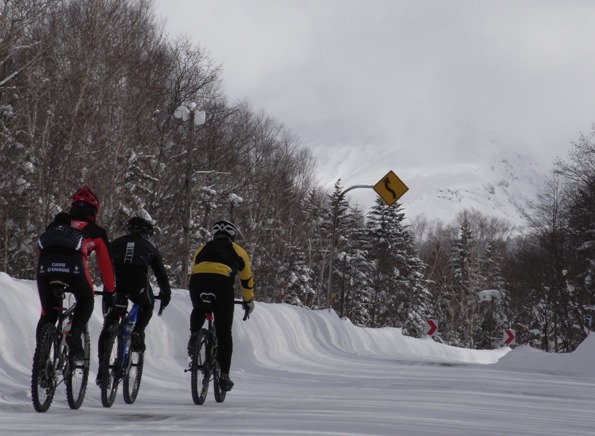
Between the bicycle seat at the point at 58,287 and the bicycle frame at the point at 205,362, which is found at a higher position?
the bicycle seat at the point at 58,287

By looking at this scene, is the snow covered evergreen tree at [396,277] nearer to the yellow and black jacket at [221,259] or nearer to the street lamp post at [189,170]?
the street lamp post at [189,170]

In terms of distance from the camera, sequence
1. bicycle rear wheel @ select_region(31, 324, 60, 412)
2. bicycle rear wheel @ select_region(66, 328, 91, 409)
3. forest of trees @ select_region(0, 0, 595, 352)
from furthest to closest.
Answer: forest of trees @ select_region(0, 0, 595, 352), bicycle rear wheel @ select_region(66, 328, 91, 409), bicycle rear wheel @ select_region(31, 324, 60, 412)

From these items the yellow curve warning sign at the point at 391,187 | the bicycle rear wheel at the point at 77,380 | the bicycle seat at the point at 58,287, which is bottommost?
the bicycle rear wheel at the point at 77,380

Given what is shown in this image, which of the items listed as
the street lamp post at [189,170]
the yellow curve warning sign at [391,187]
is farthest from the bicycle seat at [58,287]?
the street lamp post at [189,170]

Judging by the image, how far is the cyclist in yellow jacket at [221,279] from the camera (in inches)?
382

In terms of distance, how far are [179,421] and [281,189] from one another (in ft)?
157

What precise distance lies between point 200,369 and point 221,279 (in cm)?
90

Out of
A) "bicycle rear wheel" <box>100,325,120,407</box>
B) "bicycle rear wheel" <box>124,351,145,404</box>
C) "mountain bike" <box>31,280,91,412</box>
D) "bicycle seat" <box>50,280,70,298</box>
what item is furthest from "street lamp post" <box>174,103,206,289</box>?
"bicycle seat" <box>50,280,70,298</box>

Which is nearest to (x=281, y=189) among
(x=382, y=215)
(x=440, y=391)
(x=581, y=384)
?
(x=382, y=215)

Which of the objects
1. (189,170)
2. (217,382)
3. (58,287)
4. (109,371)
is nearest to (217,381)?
(217,382)

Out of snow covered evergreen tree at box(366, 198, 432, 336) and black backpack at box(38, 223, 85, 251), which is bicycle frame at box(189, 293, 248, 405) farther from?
snow covered evergreen tree at box(366, 198, 432, 336)

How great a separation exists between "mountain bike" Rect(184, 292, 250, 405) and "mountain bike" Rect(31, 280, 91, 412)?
1.30 metres

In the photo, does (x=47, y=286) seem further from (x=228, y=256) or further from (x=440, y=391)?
(x=440, y=391)

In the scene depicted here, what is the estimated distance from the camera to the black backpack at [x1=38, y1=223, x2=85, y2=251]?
788cm
